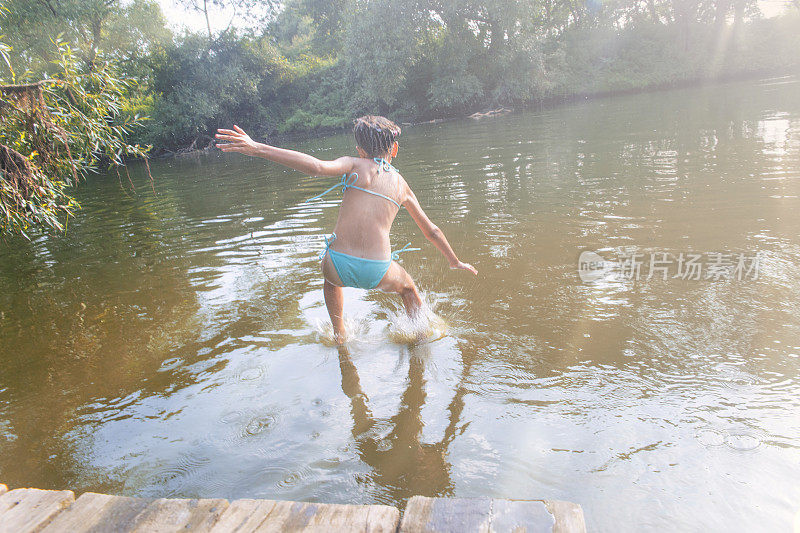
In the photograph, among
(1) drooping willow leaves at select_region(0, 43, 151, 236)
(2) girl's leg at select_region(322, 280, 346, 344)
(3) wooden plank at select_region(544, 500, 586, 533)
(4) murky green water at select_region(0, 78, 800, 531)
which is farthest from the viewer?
(1) drooping willow leaves at select_region(0, 43, 151, 236)

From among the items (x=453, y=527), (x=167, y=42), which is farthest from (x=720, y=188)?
(x=167, y=42)

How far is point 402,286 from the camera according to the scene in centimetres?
430

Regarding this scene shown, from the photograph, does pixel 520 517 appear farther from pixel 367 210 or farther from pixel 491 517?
pixel 367 210

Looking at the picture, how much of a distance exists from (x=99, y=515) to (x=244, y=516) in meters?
0.63

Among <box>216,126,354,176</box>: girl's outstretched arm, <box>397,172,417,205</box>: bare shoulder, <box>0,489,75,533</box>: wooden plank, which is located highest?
<box>216,126,354,176</box>: girl's outstretched arm

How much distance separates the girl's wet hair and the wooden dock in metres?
2.66

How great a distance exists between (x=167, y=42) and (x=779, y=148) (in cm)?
3321

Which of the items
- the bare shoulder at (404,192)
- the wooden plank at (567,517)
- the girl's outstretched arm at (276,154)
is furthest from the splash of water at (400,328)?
the wooden plank at (567,517)

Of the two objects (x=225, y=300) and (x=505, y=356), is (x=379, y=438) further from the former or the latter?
(x=225, y=300)

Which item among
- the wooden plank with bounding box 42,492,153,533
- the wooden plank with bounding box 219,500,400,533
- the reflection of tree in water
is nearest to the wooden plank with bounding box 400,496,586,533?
the wooden plank with bounding box 219,500,400,533

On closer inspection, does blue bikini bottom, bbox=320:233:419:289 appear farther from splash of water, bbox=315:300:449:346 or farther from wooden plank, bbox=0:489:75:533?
wooden plank, bbox=0:489:75:533

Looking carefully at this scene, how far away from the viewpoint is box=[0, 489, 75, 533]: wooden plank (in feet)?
6.86

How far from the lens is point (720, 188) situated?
765 centimetres

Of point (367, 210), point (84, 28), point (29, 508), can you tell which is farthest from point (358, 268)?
point (84, 28)
